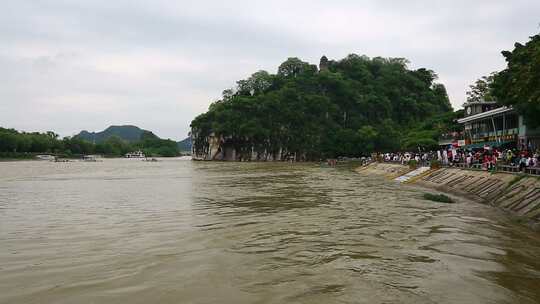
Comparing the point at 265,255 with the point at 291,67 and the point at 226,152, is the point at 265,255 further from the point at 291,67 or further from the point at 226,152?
the point at 291,67

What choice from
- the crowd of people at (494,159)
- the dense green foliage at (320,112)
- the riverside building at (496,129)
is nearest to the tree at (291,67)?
the dense green foliage at (320,112)

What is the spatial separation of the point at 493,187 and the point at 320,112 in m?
105

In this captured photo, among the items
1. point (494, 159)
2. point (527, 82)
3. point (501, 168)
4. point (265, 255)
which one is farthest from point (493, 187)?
point (265, 255)

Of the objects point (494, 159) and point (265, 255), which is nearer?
point (265, 255)

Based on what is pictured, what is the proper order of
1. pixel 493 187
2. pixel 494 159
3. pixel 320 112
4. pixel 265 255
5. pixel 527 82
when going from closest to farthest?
1. pixel 265 255
2. pixel 527 82
3. pixel 493 187
4. pixel 494 159
5. pixel 320 112

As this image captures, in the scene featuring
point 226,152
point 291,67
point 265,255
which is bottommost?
point 265,255

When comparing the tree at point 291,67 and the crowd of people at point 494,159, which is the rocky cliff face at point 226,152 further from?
the crowd of people at point 494,159

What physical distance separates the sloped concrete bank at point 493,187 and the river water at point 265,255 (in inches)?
52.9

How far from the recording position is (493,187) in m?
26.8

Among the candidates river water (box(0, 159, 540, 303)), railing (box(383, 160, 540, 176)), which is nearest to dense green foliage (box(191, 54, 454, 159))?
railing (box(383, 160, 540, 176))

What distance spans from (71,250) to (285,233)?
7052 mm

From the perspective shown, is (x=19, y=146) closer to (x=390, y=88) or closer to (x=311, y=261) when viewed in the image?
(x=390, y=88)

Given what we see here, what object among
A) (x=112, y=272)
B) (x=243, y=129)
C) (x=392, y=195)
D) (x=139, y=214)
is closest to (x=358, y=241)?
(x=112, y=272)

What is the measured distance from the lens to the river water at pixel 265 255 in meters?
8.87
